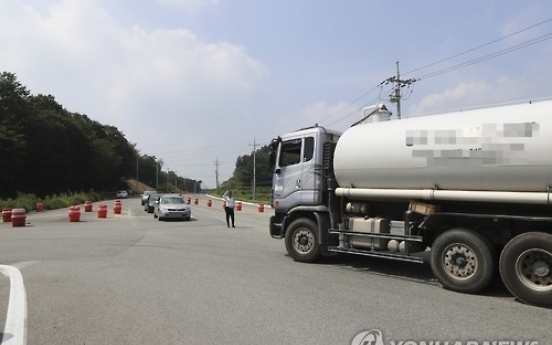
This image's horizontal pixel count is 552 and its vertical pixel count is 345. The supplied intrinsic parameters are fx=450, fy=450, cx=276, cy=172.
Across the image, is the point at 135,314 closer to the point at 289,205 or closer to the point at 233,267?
the point at 233,267

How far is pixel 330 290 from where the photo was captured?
7.43 metres

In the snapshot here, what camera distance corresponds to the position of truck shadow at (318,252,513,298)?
24.8ft

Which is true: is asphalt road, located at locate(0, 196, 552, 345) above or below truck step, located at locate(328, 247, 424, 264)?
below

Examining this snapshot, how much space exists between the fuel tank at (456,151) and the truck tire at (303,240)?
1435 mm

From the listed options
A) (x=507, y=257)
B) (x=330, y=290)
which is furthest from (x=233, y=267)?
(x=507, y=257)

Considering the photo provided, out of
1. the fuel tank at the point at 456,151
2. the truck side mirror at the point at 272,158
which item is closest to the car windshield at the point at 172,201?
the truck side mirror at the point at 272,158

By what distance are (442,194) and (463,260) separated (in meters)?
1.14

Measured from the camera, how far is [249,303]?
6.56 m

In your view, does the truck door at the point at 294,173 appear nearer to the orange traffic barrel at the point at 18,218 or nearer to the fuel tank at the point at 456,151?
the fuel tank at the point at 456,151

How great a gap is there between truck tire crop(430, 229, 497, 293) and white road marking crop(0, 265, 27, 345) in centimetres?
613

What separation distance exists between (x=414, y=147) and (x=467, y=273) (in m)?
2.31

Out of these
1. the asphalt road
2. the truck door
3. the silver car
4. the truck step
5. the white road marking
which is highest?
the truck door

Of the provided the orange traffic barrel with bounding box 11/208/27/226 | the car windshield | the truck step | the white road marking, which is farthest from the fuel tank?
the car windshield
